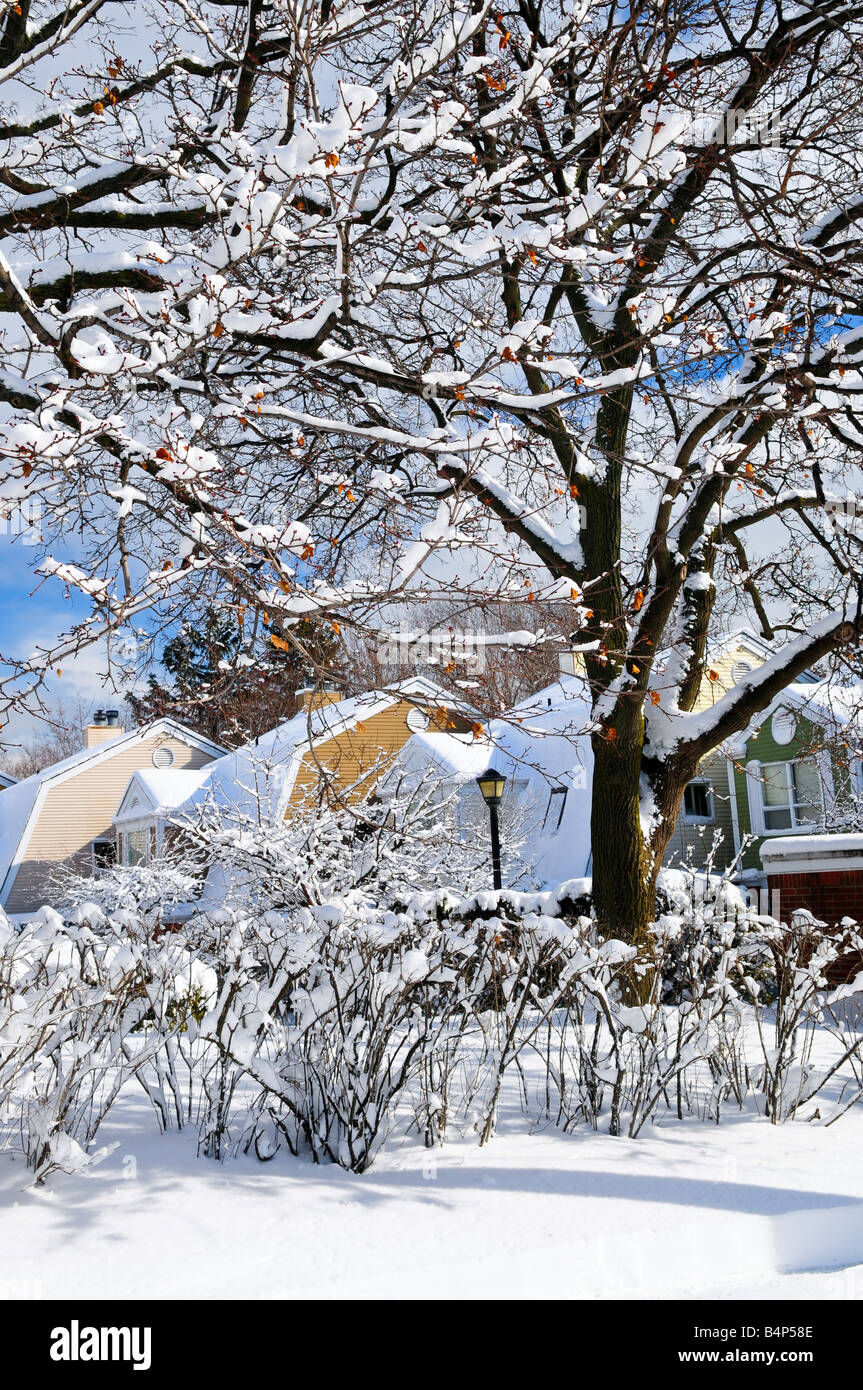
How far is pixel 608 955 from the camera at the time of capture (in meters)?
4.66

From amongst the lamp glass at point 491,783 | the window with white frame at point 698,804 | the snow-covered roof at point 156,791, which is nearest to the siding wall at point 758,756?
the window with white frame at point 698,804

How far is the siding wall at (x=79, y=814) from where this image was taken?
24016 millimetres

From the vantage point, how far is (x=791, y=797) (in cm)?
2109

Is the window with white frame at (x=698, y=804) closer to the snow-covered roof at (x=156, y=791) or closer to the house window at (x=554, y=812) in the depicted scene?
the house window at (x=554, y=812)

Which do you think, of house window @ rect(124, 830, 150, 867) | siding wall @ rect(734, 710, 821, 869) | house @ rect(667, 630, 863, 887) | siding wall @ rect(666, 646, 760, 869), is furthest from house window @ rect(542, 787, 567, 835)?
house window @ rect(124, 830, 150, 867)

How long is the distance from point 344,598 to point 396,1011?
72.9 inches

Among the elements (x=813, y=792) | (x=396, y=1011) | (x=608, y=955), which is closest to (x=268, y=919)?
(x=396, y=1011)

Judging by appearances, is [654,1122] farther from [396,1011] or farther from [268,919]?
[268,919]

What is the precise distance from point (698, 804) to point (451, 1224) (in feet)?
65.0

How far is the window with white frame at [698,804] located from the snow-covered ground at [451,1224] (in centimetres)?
1818

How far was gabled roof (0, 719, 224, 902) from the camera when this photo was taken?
79.9 ft

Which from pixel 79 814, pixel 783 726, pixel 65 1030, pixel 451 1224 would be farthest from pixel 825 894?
pixel 79 814

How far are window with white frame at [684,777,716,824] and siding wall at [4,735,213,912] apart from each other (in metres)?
12.3

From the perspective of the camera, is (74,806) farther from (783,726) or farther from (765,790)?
(783,726)
